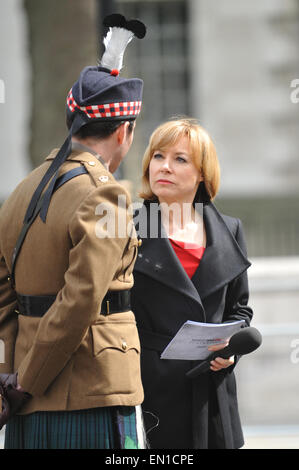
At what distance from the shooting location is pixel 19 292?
3117 millimetres

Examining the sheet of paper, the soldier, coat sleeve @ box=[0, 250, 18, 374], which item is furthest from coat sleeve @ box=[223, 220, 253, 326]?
coat sleeve @ box=[0, 250, 18, 374]

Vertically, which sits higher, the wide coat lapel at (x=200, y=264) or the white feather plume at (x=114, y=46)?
the white feather plume at (x=114, y=46)

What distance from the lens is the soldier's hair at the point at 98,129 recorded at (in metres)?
3.11

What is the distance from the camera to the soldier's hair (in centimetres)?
311

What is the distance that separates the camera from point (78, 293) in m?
2.87

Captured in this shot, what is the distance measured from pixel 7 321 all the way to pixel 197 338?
66 cm

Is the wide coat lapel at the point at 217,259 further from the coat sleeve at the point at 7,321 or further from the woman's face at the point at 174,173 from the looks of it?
the coat sleeve at the point at 7,321

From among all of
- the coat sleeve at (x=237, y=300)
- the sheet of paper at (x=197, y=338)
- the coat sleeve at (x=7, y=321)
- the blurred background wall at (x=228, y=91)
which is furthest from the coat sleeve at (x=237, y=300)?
the blurred background wall at (x=228, y=91)

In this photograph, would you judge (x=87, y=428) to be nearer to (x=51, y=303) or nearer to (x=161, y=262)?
(x=51, y=303)

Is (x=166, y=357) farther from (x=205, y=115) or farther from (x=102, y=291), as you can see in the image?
(x=205, y=115)

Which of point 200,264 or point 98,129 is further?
point 200,264

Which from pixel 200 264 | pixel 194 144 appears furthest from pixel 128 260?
pixel 194 144
